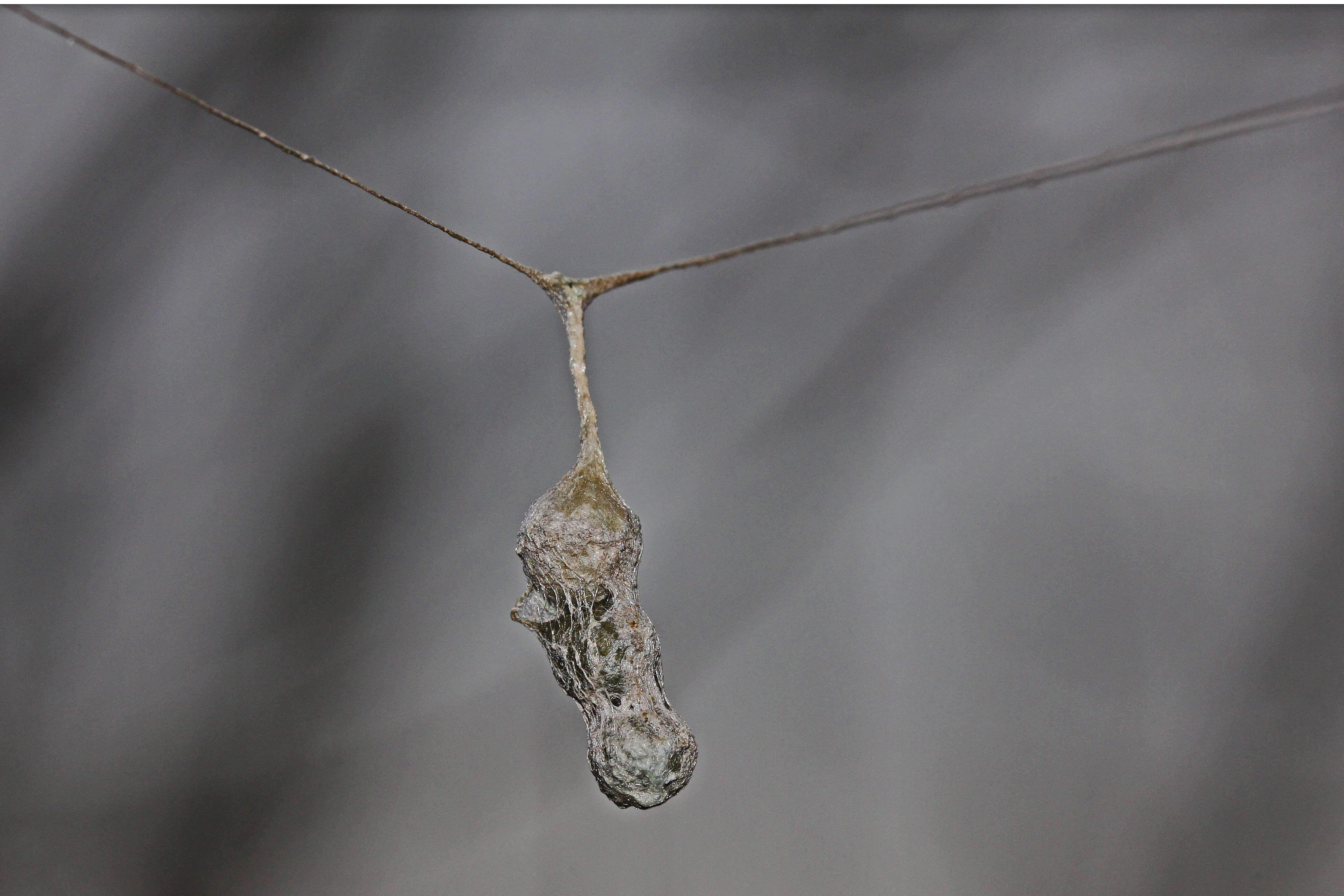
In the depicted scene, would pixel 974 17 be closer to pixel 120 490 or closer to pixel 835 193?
pixel 835 193

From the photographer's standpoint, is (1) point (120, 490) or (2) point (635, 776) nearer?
(2) point (635, 776)

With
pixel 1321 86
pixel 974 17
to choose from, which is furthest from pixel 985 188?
pixel 1321 86

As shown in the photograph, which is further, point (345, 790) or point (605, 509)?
point (345, 790)

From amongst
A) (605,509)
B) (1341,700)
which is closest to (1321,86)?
(1341,700)

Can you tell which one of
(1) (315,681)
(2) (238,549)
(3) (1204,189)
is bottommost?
(1) (315,681)

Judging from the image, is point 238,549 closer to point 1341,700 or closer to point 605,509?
point 605,509

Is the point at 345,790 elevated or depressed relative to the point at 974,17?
depressed
